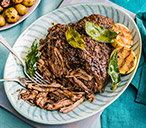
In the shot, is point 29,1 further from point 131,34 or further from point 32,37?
point 131,34

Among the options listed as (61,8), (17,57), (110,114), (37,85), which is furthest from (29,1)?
(110,114)

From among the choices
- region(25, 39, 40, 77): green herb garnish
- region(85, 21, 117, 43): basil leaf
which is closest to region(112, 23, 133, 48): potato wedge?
region(85, 21, 117, 43): basil leaf

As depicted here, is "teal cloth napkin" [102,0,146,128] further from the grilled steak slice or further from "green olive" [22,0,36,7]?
"green olive" [22,0,36,7]

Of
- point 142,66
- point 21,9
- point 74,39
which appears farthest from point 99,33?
point 21,9

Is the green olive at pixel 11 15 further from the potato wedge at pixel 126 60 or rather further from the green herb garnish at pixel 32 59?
the potato wedge at pixel 126 60

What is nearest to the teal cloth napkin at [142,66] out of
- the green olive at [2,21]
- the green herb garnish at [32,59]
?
the green herb garnish at [32,59]

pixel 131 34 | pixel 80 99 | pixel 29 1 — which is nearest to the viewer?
pixel 80 99
